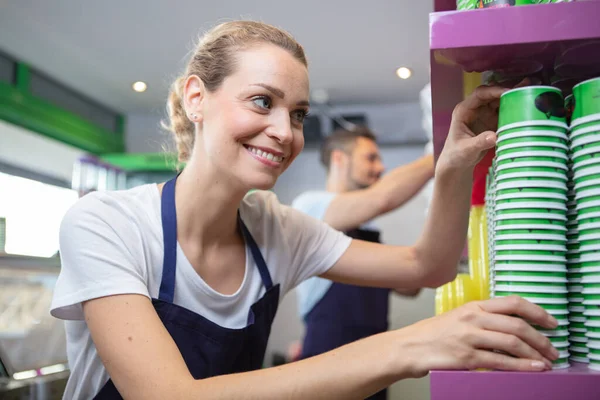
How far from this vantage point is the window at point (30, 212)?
353cm

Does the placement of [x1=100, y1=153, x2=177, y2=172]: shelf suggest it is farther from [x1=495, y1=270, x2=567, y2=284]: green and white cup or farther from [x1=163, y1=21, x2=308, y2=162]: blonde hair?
[x1=495, y1=270, x2=567, y2=284]: green and white cup

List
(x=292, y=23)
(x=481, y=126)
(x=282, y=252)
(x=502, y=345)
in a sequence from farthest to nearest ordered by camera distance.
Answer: (x=292, y=23) < (x=282, y=252) < (x=481, y=126) < (x=502, y=345)

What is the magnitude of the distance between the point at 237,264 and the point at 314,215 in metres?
1.13

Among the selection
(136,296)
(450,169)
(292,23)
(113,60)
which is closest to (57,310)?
(136,296)

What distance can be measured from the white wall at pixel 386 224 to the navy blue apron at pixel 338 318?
116cm

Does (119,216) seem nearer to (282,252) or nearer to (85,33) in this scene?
(282,252)

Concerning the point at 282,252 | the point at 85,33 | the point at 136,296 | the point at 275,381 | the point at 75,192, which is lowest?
the point at 275,381

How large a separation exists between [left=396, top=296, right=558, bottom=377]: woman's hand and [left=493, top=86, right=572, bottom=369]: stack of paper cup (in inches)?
1.0

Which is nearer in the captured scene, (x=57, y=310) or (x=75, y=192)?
(x=57, y=310)

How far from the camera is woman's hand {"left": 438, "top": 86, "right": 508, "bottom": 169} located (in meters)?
0.70

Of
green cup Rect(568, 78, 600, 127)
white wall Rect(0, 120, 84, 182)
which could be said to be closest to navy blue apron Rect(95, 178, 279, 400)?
Result: green cup Rect(568, 78, 600, 127)

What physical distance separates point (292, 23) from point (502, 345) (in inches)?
117

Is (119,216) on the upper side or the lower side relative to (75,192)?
lower

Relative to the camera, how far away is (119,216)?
97 centimetres
